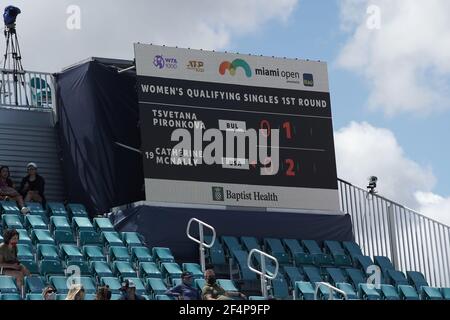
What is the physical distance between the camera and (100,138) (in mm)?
25016

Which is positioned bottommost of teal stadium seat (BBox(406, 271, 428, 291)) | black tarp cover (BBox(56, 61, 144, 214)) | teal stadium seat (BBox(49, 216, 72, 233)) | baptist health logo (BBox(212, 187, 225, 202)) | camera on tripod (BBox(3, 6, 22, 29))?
teal stadium seat (BBox(406, 271, 428, 291))

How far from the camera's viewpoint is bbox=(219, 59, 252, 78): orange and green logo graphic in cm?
2606

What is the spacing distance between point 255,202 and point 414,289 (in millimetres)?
3345

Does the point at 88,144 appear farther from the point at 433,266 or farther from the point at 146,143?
the point at 433,266

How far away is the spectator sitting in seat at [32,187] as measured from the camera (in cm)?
2398

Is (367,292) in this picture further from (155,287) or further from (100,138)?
(100,138)

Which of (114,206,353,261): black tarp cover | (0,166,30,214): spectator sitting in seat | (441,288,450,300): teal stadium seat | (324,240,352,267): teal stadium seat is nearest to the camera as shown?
(0,166,30,214): spectator sitting in seat

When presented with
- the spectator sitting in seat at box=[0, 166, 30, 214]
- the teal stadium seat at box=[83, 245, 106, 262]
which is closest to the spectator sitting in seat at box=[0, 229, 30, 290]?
the teal stadium seat at box=[83, 245, 106, 262]

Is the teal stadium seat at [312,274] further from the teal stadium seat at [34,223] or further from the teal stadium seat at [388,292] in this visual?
the teal stadium seat at [34,223]

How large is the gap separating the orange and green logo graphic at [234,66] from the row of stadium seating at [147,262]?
3277mm

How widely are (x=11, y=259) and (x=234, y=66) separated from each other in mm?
7776

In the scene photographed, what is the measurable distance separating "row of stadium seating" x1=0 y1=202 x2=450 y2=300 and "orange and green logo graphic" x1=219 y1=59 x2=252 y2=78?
3.28 m

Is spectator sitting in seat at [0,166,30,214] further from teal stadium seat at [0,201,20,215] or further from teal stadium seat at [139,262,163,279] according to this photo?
teal stadium seat at [139,262,163,279]
